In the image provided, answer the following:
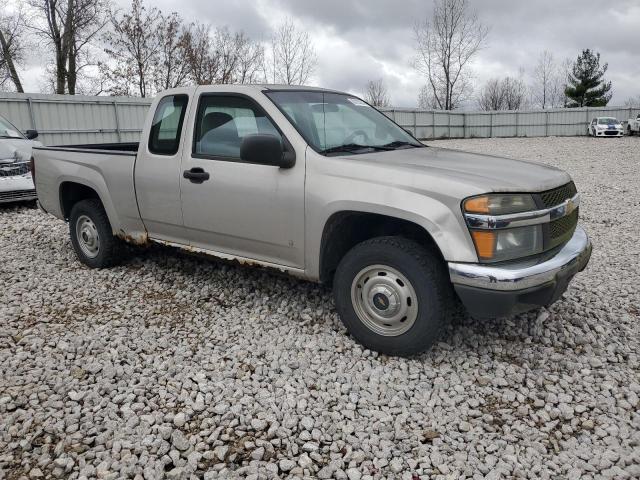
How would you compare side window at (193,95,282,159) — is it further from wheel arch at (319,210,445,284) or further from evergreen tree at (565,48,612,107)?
evergreen tree at (565,48,612,107)

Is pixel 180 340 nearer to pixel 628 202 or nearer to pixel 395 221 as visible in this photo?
pixel 395 221

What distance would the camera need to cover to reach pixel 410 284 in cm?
330

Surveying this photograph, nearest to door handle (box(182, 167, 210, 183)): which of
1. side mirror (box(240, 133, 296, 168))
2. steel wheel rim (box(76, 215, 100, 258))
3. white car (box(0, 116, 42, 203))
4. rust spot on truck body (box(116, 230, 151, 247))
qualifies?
side mirror (box(240, 133, 296, 168))

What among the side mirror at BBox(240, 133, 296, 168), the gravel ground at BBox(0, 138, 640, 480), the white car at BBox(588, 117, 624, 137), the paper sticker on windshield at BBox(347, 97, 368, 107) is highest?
the white car at BBox(588, 117, 624, 137)

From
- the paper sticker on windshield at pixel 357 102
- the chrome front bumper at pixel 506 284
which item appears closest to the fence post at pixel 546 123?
the paper sticker on windshield at pixel 357 102

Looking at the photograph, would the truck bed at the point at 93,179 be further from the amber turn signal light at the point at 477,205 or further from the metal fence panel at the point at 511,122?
the metal fence panel at the point at 511,122

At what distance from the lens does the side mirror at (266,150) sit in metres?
3.55

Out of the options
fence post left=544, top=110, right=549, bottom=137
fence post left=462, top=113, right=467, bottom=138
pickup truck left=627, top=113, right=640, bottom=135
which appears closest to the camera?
pickup truck left=627, top=113, right=640, bottom=135

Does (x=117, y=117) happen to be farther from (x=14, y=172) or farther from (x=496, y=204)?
(x=496, y=204)

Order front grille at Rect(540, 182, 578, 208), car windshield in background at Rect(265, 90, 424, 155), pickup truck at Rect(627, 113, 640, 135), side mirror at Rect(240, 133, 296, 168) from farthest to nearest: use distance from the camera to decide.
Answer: pickup truck at Rect(627, 113, 640, 135) < car windshield in background at Rect(265, 90, 424, 155) < side mirror at Rect(240, 133, 296, 168) < front grille at Rect(540, 182, 578, 208)

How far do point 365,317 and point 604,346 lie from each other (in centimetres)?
174

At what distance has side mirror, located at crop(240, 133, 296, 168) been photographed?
140 inches

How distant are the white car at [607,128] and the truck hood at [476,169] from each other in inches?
1171

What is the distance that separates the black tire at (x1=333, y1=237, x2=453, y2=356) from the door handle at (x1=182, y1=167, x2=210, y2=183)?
4.51 feet
